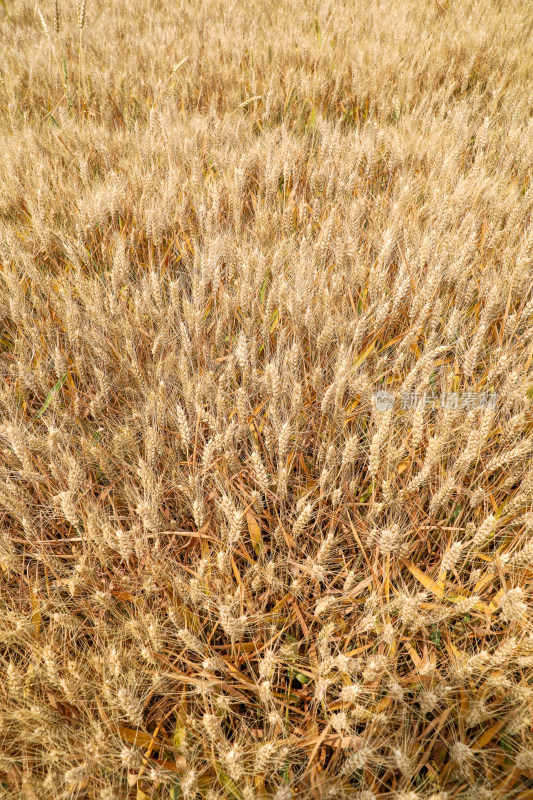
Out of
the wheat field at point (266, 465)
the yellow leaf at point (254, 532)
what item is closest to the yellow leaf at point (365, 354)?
the wheat field at point (266, 465)

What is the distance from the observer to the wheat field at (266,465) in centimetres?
94

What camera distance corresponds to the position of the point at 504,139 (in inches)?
94.7

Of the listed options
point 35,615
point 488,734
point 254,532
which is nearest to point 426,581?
point 488,734

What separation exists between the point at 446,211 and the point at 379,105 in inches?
57.8

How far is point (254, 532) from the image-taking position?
4.05 feet

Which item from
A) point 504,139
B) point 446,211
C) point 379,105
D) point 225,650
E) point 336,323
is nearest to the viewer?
point 225,650

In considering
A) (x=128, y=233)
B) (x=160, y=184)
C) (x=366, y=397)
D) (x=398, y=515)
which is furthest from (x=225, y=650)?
A: (x=160, y=184)

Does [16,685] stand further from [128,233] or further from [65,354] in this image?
[128,233]

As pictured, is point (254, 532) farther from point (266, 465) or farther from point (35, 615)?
point (35, 615)

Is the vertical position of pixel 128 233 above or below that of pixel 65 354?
above

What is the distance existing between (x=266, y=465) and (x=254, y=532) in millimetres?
224

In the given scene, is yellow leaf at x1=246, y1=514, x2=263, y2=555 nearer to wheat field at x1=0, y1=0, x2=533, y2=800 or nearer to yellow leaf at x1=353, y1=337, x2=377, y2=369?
wheat field at x1=0, y1=0, x2=533, y2=800

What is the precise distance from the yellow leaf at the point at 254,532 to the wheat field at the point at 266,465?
3 centimetres

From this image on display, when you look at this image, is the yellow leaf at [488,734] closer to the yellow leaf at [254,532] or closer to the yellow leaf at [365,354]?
the yellow leaf at [254,532]
